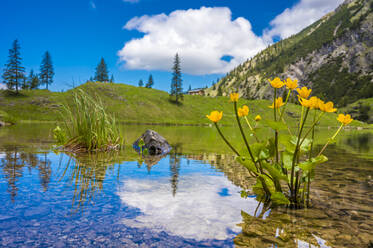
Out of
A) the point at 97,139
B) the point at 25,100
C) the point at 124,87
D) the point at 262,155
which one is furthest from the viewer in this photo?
the point at 124,87

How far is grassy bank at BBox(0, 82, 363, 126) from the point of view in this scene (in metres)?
62.9

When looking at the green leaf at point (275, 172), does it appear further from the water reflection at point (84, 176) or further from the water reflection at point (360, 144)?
the water reflection at point (360, 144)

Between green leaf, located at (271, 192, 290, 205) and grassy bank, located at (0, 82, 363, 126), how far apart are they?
60.8 m

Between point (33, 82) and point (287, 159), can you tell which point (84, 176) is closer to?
point (287, 159)

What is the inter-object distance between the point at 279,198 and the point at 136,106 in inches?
3166

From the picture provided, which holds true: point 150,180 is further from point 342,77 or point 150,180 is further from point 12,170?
point 342,77

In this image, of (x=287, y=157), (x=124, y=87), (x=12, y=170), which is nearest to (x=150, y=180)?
(x=287, y=157)

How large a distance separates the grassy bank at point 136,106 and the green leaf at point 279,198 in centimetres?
6077

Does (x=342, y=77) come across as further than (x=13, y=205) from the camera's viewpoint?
Yes

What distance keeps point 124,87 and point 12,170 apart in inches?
3745

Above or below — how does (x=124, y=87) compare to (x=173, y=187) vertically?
above

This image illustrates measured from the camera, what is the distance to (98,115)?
30.7 ft

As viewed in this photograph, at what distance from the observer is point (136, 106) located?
81625 mm

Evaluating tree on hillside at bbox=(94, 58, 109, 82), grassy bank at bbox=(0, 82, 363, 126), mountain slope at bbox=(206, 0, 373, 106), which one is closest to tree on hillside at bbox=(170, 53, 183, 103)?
grassy bank at bbox=(0, 82, 363, 126)
